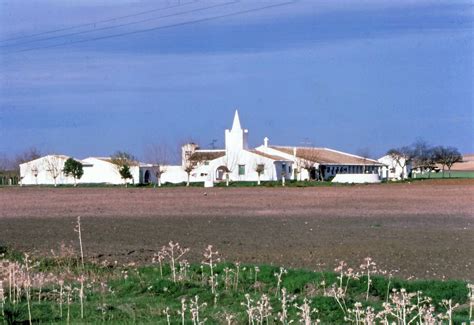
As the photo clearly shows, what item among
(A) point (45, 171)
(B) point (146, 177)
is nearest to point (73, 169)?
(A) point (45, 171)

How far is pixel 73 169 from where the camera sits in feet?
351

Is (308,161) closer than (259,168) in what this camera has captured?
No

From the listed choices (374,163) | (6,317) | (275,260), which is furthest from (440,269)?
(374,163)

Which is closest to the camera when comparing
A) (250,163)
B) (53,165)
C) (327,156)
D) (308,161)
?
(250,163)

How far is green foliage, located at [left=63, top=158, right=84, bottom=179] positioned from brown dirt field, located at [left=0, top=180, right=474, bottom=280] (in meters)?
63.7

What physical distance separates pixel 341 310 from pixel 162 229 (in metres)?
17.7

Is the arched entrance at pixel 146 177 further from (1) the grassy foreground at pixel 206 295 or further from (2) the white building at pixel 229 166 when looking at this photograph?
(1) the grassy foreground at pixel 206 295

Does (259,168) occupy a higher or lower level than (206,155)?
lower

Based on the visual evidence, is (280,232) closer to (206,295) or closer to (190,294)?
(190,294)

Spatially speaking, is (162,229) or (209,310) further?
(162,229)

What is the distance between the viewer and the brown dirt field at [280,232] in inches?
781

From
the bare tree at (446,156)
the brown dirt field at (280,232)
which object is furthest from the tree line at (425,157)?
the brown dirt field at (280,232)

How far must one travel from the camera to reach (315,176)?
10962cm

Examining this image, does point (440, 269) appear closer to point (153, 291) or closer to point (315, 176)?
point (153, 291)
